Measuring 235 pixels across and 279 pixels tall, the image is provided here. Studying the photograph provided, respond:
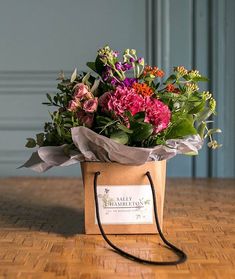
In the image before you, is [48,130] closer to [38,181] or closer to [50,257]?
[50,257]

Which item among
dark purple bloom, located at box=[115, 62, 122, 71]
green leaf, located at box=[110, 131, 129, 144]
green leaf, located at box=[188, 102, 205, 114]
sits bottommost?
green leaf, located at box=[110, 131, 129, 144]

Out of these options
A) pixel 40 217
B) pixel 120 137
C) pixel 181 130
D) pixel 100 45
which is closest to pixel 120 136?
pixel 120 137

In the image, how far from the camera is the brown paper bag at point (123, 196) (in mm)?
883

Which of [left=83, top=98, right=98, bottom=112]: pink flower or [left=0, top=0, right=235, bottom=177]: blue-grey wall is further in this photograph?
[left=0, top=0, right=235, bottom=177]: blue-grey wall

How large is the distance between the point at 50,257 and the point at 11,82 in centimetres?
116

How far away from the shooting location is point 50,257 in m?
0.77

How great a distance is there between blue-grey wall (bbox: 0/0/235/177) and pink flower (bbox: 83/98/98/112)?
970 mm

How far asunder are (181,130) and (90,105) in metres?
0.15

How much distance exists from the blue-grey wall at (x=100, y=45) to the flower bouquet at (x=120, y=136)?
90 cm

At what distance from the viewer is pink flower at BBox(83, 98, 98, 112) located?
860mm

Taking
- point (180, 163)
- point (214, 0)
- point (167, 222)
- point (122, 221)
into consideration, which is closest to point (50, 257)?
point (122, 221)

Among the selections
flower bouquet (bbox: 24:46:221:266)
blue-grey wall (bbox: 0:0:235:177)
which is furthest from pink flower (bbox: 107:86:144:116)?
blue-grey wall (bbox: 0:0:235:177)

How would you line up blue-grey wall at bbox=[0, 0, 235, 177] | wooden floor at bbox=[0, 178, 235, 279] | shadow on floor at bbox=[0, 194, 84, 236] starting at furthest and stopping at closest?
blue-grey wall at bbox=[0, 0, 235, 177] < shadow on floor at bbox=[0, 194, 84, 236] < wooden floor at bbox=[0, 178, 235, 279]

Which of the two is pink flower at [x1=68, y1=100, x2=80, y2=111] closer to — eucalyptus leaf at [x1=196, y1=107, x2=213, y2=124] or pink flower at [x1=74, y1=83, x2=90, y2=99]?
pink flower at [x1=74, y1=83, x2=90, y2=99]
